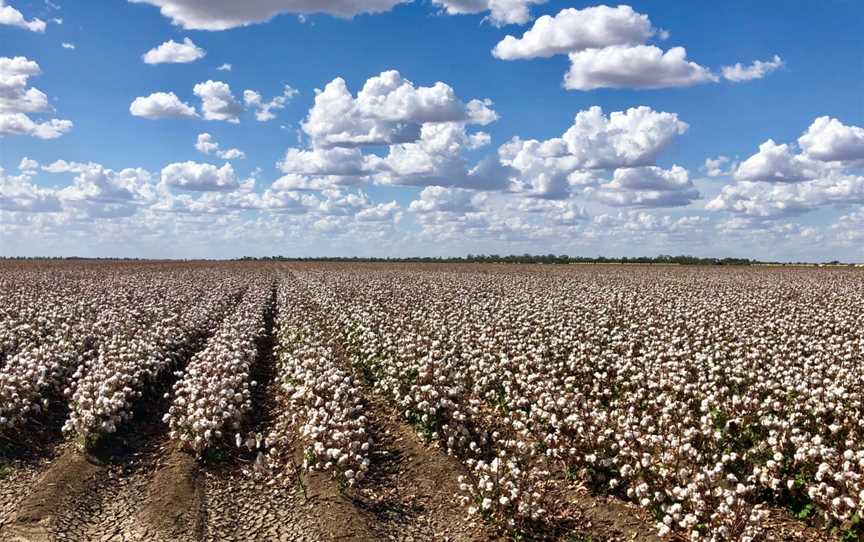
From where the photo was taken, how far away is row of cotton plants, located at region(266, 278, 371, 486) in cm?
987

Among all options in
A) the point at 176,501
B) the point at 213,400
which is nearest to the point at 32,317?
the point at 213,400

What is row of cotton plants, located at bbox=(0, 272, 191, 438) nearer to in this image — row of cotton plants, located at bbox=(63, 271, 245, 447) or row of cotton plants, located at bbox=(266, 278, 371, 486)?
row of cotton plants, located at bbox=(63, 271, 245, 447)

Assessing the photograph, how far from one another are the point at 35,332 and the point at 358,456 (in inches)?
532

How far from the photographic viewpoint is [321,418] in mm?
11094

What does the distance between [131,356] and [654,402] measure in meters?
11.5

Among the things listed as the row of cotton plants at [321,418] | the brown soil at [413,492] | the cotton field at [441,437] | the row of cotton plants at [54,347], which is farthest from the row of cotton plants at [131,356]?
the brown soil at [413,492]

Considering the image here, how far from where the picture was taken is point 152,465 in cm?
1073

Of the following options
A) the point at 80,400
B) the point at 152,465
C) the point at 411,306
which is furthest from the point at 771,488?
the point at 411,306

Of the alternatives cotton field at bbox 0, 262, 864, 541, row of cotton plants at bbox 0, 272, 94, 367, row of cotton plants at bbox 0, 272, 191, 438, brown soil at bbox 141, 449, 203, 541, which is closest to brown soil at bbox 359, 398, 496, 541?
cotton field at bbox 0, 262, 864, 541

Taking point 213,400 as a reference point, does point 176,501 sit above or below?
below

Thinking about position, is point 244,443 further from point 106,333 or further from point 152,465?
point 106,333

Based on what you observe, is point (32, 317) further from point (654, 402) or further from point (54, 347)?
point (654, 402)

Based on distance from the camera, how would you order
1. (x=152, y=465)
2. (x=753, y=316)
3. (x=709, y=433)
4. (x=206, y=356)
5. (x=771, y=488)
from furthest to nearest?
(x=753, y=316), (x=206, y=356), (x=152, y=465), (x=709, y=433), (x=771, y=488)

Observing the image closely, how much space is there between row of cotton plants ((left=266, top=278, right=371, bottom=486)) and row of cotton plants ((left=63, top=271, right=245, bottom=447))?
2.80 metres
